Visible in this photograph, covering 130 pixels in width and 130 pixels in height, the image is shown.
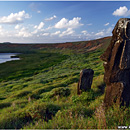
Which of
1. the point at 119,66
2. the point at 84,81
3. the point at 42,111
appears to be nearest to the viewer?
the point at 119,66

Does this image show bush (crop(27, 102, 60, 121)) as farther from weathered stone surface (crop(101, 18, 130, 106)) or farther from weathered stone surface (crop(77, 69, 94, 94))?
weathered stone surface (crop(77, 69, 94, 94))

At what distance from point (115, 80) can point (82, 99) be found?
9.88 ft

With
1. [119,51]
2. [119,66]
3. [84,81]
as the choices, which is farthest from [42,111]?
[84,81]

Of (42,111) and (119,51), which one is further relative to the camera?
(42,111)

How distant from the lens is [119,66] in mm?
5656

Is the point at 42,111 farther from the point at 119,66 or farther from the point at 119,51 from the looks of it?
the point at 119,51

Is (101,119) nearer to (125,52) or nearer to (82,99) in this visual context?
(125,52)

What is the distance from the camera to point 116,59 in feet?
19.0

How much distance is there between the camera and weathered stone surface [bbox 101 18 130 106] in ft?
18.0

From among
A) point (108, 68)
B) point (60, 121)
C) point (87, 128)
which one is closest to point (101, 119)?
point (87, 128)

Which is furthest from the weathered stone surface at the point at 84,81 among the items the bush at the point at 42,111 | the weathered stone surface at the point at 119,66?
the bush at the point at 42,111

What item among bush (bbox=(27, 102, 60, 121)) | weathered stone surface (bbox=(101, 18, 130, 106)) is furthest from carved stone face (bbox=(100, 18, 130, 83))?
bush (bbox=(27, 102, 60, 121))

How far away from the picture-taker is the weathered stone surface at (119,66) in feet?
18.0

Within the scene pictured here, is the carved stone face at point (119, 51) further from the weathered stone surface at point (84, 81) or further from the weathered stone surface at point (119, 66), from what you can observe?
the weathered stone surface at point (84, 81)
